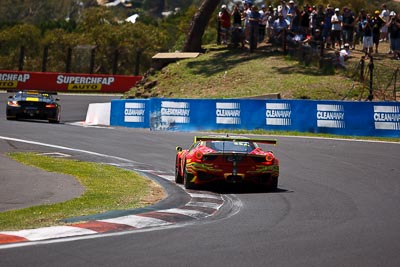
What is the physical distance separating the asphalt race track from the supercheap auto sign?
29980 mm

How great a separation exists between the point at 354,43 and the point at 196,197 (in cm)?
2258

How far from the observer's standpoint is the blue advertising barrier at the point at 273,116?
2608cm

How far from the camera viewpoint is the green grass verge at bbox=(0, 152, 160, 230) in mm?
10641

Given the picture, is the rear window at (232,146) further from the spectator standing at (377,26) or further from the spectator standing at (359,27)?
the spectator standing at (359,27)

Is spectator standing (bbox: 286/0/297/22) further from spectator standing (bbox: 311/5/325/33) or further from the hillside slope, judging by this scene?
the hillside slope

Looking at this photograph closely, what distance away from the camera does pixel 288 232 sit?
10.1 metres

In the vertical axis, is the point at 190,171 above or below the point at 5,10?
below

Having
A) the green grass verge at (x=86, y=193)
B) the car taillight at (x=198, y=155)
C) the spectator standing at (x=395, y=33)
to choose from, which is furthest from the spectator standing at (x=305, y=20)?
the car taillight at (x=198, y=155)

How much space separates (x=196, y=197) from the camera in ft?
45.2

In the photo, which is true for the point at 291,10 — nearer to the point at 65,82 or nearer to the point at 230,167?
the point at 230,167

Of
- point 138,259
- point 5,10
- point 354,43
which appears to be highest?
point 5,10

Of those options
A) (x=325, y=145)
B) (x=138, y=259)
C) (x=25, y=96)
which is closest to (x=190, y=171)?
(x=138, y=259)

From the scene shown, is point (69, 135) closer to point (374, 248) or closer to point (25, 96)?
point (25, 96)

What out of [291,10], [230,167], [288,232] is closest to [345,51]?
[291,10]
